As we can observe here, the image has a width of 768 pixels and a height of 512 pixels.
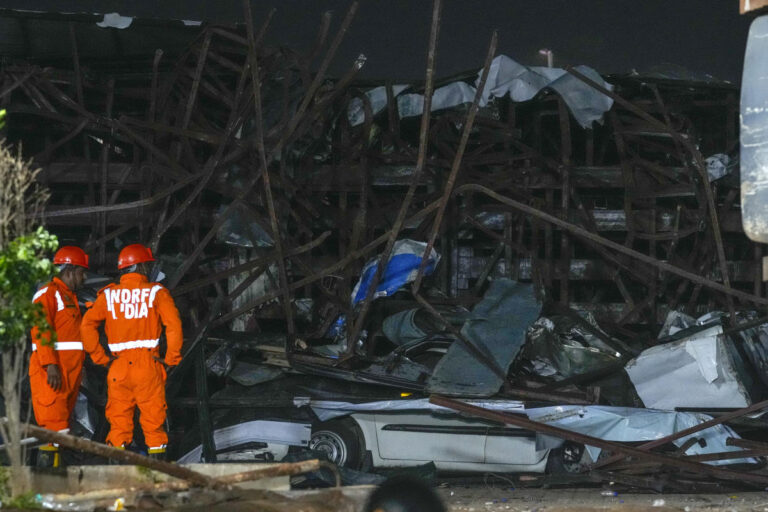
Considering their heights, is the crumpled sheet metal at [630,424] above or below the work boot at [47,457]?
above

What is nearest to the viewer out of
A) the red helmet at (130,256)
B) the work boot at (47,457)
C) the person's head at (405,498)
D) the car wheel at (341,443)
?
the person's head at (405,498)

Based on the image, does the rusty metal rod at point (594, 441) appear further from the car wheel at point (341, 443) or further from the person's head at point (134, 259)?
the person's head at point (134, 259)

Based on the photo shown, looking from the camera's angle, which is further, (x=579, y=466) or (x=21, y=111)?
(x=21, y=111)

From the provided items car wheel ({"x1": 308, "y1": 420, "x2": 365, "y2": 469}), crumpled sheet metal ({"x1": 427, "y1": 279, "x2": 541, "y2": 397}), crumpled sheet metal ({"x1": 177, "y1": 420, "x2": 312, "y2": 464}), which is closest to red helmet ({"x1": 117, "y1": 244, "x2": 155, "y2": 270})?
crumpled sheet metal ({"x1": 177, "y1": 420, "x2": 312, "y2": 464})

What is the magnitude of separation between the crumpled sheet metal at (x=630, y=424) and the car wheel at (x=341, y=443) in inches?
58.9

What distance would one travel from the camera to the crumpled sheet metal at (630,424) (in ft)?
26.0

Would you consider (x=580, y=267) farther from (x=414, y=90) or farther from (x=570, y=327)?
(x=414, y=90)

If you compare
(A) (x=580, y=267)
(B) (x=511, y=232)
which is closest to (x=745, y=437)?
(A) (x=580, y=267)

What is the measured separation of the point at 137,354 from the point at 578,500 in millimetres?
3599

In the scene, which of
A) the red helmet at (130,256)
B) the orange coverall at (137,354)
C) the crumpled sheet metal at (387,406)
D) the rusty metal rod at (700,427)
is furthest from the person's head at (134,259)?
the rusty metal rod at (700,427)

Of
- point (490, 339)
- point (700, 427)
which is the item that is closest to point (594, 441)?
point (700, 427)

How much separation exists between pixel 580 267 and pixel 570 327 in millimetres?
1172

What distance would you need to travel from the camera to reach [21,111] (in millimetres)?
9742

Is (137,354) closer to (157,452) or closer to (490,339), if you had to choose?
(157,452)
